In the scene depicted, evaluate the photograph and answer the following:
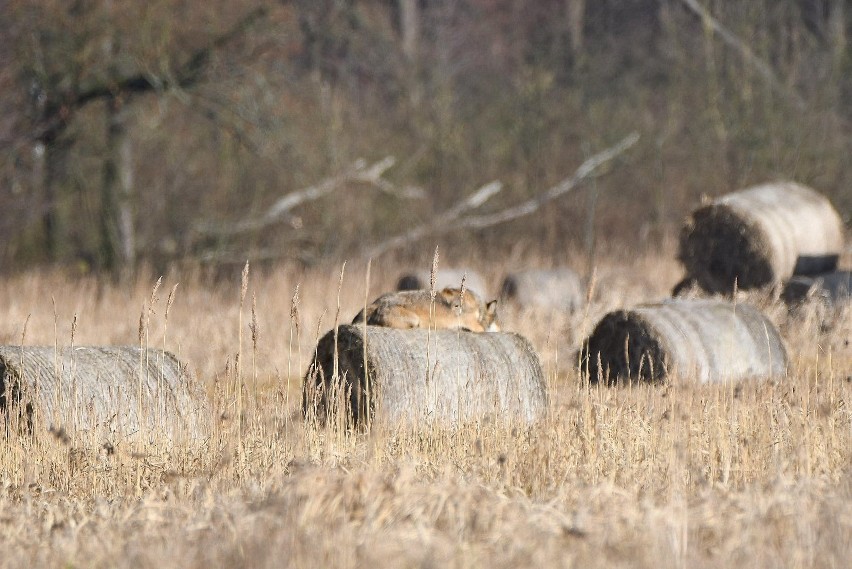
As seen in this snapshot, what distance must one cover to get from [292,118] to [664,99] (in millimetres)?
12666

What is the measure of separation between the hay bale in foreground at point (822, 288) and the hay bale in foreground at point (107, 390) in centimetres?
701

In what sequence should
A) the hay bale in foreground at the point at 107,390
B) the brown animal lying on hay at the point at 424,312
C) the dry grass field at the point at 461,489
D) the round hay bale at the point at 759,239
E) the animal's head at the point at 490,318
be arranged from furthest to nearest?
1. the round hay bale at the point at 759,239
2. the animal's head at the point at 490,318
3. the brown animal lying on hay at the point at 424,312
4. the hay bale in foreground at the point at 107,390
5. the dry grass field at the point at 461,489

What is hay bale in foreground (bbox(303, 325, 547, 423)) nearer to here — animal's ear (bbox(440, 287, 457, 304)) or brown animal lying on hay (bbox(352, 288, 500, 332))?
brown animal lying on hay (bbox(352, 288, 500, 332))

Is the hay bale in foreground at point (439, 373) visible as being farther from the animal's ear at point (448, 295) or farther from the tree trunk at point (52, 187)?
the tree trunk at point (52, 187)

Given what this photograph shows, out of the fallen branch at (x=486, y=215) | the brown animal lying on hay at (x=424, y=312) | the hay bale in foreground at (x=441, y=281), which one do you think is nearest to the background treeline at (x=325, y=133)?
the fallen branch at (x=486, y=215)

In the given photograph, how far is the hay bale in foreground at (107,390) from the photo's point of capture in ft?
23.6

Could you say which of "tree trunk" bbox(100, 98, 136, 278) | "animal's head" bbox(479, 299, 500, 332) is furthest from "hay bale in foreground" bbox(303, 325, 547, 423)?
"tree trunk" bbox(100, 98, 136, 278)

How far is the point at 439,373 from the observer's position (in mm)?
7668

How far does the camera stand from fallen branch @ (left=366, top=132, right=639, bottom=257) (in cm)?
2158

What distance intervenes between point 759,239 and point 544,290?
276 cm

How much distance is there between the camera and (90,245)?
70.4 feet

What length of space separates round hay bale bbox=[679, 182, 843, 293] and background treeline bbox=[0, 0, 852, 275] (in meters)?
6.66

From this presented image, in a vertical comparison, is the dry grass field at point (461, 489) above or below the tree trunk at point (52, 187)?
below

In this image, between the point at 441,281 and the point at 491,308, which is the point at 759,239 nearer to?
the point at 441,281
